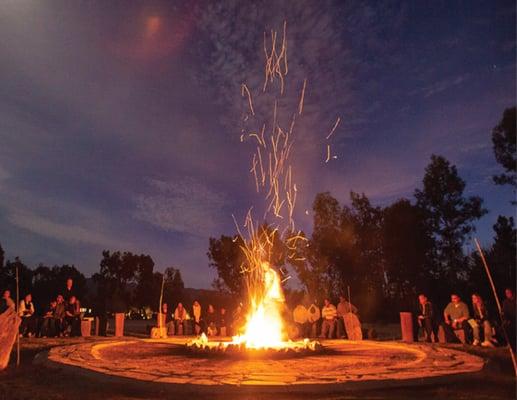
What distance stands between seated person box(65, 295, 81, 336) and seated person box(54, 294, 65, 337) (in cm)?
17

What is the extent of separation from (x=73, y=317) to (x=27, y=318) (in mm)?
1550

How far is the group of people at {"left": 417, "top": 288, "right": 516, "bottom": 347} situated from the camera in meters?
12.7

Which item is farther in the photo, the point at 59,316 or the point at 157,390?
the point at 59,316

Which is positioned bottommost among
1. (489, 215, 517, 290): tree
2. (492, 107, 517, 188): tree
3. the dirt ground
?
the dirt ground

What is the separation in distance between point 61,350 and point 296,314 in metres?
10.2

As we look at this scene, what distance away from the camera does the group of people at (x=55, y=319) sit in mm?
15617

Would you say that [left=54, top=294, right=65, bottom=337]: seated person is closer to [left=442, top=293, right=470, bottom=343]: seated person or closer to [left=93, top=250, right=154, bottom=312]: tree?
[left=442, top=293, right=470, bottom=343]: seated person

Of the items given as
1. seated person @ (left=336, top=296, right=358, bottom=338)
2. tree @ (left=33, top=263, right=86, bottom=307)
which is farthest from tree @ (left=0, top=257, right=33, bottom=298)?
seated person @ (left=336, top=296, right=358, bottom=338)

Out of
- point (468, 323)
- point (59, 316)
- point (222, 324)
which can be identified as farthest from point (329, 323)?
point (59, 316)

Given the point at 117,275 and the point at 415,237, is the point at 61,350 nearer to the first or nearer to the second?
the point at 415,237

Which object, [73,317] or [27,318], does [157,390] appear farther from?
[27,318]

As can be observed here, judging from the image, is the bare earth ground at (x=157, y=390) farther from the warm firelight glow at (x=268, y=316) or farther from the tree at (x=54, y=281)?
the tree at (x=54, y=281)

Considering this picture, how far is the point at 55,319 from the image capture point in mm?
15859

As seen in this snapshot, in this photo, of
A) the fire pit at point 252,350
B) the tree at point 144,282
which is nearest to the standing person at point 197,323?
the fire pit at point 252,350
